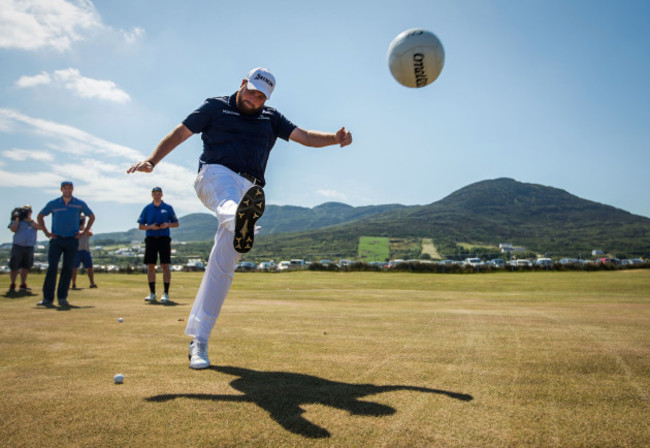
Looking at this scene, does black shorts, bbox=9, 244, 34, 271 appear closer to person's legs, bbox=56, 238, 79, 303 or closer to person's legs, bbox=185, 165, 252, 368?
person's legs, bbox=56, 238, 79, 303

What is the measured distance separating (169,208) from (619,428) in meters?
10.3

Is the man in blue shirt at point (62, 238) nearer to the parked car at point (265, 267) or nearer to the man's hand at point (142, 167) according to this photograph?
the man's hand at point (142, 167)

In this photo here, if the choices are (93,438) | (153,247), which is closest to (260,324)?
(93,438)

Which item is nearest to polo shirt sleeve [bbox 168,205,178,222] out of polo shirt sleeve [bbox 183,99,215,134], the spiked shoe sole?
polo shirt sleeve [bbox 183,99,215,134]

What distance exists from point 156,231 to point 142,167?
7.00 meters

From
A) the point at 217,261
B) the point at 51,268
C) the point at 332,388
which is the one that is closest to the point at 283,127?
the point at 217,261

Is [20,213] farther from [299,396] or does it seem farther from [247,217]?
[299,396]

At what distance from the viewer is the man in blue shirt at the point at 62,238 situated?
9.44m

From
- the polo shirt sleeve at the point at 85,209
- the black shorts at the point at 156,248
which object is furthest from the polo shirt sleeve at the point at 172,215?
the polo shirt sleeve at the point at 85,209

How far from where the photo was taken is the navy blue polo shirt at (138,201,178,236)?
1073 centimetres

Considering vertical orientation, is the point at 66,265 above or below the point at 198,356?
above

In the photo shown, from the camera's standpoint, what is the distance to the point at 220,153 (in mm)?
4410

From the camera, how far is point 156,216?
423 inches

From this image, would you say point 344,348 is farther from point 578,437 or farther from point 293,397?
point 578,437
